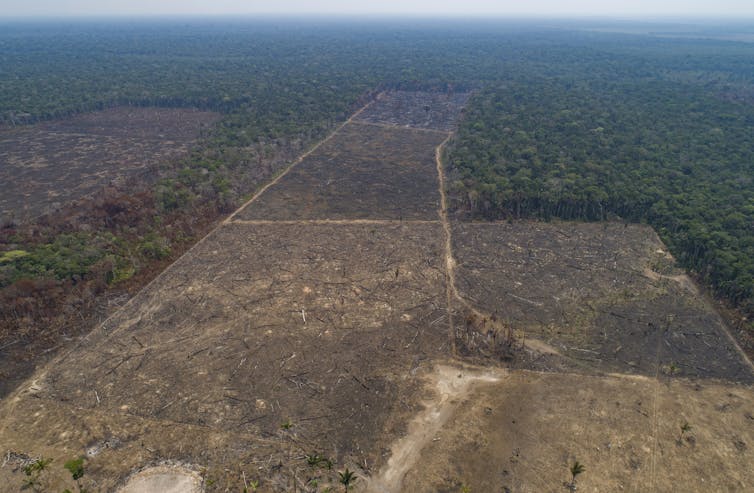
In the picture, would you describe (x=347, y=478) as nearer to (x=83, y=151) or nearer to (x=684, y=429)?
(x=684, y=429)

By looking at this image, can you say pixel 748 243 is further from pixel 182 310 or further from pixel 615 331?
pixel 182 310

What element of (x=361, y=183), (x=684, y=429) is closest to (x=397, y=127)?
(x=361, y=183)

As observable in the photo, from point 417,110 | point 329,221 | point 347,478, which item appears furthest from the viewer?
point 417,110

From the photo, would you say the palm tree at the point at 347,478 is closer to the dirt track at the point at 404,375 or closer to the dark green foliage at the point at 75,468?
the dirt track at the point at 404,375

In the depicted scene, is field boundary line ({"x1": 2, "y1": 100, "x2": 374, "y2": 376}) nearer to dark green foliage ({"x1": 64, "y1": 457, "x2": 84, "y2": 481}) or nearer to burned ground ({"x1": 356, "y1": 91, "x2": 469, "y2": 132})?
dark green foliage ({"x1": 64, "y1": 457, "x2": 84, "y2": 481})

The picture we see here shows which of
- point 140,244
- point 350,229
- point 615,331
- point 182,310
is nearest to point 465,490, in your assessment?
point 615,331

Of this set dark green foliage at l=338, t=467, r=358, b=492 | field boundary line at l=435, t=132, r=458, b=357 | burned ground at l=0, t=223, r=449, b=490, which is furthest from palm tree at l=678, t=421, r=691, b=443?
dark green foliage at l=338, t=467, r=358, b=492
